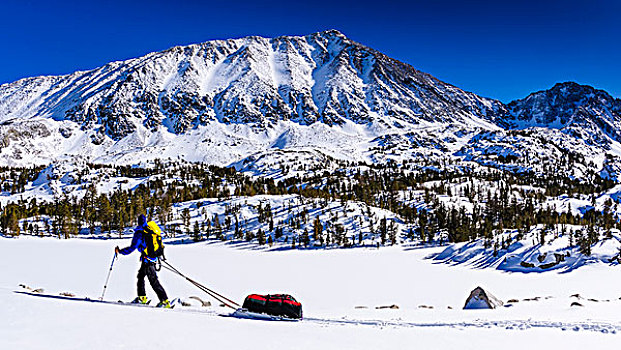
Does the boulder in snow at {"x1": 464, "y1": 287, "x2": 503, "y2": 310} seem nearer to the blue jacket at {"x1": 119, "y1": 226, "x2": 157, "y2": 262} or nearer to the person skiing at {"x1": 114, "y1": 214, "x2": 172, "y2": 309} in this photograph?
the person skiing at {"x1": 114, "y1": 214, "x2": 172, "y2": 309}

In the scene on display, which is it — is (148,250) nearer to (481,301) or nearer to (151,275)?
(151,275)

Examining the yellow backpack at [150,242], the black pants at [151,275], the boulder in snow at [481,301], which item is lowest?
the boulder in snow at [481,301]

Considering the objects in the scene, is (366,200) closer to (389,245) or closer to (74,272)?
(389,245)

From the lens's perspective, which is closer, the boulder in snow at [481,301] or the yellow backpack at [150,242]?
the yellow backpack at [150,242]

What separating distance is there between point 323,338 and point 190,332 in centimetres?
341

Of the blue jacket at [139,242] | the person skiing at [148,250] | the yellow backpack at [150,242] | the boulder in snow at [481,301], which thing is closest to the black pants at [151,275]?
the person skiing at [148,250]

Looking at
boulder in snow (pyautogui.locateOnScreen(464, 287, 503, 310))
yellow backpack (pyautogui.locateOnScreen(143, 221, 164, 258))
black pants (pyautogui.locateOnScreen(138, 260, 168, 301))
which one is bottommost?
boulder in snow (pyautogui.locateOnScreen(464, 287, 503, 310))

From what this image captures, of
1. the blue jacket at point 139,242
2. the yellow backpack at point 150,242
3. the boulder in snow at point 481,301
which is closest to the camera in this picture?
the blue jacket at point 139,242

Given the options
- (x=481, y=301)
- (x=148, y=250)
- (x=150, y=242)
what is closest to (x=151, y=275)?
(x=148, y=250)

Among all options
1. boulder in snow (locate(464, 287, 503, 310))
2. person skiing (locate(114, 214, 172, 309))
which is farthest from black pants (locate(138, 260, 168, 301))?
boulder in snow (locate(464, 287, 503, 310))

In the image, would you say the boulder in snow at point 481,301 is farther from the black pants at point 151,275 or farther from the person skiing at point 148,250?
the black pants at point 151,275

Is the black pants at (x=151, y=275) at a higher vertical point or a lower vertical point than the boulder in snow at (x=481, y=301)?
higher

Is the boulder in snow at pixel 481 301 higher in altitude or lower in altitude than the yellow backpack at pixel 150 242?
lower

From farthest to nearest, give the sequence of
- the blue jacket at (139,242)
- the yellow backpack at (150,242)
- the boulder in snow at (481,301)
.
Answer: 1. the boulder in snow at (481,301)
2. the yellow backpack at (150,242)
3. the blue jacket at (139,242)
